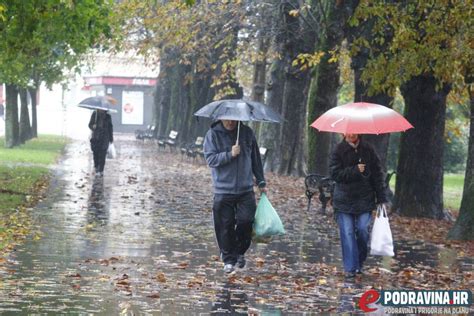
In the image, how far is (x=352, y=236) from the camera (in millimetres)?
12719

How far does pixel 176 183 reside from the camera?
2903cm

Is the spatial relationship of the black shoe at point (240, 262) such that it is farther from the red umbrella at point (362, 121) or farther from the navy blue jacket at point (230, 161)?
the red umbrella at point (362, 121)

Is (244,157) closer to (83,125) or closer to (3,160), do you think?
(3,160)

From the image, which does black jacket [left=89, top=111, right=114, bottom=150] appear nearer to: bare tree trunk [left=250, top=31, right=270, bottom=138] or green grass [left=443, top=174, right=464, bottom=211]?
bare tree trunk [left=250, top=31, right=270, bottom=138]

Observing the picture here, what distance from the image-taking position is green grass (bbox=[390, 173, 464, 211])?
3163cm

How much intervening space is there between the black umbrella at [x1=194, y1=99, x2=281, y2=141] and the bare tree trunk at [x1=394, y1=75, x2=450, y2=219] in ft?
29.5

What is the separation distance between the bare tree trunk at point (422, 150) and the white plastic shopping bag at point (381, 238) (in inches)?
358

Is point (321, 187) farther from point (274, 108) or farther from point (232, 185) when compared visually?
→ point (274, 108)

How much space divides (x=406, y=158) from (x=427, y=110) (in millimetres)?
1068

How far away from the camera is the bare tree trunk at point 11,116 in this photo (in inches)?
1799

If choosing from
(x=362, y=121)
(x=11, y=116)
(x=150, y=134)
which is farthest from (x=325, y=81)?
(x=150, y=134)

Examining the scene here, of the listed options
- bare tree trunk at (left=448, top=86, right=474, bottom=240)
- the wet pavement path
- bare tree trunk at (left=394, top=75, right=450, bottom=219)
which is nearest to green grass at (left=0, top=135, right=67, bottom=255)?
the wet pavement path

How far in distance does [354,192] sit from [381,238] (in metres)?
0.62

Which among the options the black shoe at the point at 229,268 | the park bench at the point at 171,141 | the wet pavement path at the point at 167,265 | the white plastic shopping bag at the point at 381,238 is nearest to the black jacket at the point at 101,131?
the wet pavement path at the point at 167,265
